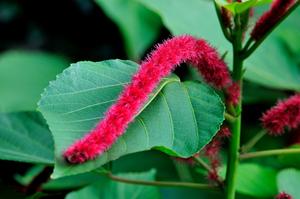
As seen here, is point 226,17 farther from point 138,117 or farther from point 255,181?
point 255,181

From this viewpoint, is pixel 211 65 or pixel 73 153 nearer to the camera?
pixel 73 153

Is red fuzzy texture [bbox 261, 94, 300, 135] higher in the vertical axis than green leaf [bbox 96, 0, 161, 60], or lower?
higher

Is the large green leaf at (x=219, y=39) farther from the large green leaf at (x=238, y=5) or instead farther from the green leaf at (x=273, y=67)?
the large green leaf at (x=238, y=5)

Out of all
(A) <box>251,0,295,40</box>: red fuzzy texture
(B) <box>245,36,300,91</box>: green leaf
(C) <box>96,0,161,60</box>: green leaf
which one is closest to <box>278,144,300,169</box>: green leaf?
(B) <box>245,36,300,91</box>: green leaf

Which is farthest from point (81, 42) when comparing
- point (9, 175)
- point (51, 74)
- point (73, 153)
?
point (73, 153)

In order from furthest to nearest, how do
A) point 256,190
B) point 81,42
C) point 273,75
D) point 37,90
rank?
point 81,42 < point 37,90 < point 273,75 < point 256,190

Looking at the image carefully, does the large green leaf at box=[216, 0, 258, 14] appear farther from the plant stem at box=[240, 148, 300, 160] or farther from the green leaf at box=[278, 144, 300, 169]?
the green leaf at box=[278, 144, 300, 169]

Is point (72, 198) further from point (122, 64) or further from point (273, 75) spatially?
point (273, 75)
